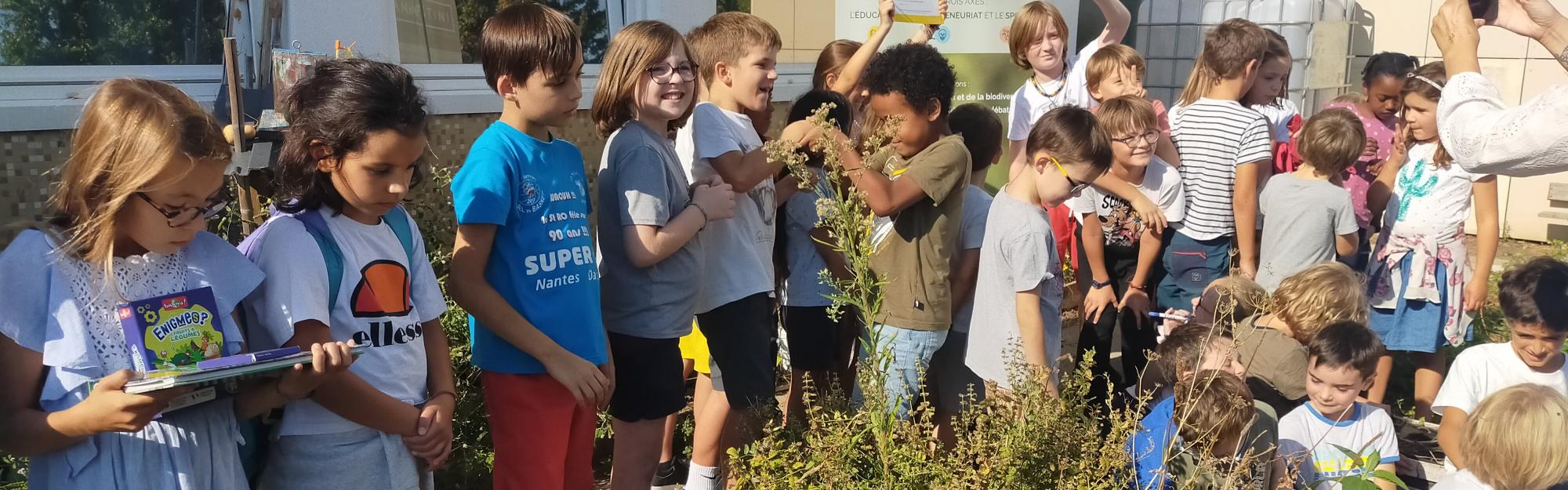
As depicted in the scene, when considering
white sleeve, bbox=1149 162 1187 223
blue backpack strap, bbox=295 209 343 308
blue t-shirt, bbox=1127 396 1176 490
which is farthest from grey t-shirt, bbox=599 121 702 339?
white sleeve, bbox=1149 162 1187 223

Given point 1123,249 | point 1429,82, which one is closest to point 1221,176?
point 1123,249

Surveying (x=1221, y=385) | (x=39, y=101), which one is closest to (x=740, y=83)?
(x=1221, y=385)

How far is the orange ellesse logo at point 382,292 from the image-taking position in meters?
2.21

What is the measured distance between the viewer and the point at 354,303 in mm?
2195

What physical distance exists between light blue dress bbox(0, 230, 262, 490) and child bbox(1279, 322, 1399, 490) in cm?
284

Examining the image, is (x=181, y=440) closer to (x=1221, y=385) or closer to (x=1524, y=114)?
(x=1221, y=385)

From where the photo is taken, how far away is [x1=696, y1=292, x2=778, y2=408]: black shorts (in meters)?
3.15

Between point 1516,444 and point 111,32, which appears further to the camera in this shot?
point 111,32

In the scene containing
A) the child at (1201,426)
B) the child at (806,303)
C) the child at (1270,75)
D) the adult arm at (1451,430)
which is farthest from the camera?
the child at (1270,75)

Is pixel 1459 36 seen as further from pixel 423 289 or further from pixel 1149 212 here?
pixel 423 289

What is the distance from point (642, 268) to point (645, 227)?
0.14 m

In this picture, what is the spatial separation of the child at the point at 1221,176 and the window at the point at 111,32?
378 cm

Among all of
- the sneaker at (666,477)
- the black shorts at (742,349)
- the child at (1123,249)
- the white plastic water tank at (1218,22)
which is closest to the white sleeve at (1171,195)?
the child at (1123,249)

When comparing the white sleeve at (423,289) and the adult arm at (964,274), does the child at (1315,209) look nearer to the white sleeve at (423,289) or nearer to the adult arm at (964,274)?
the adult arm at (964,274)
